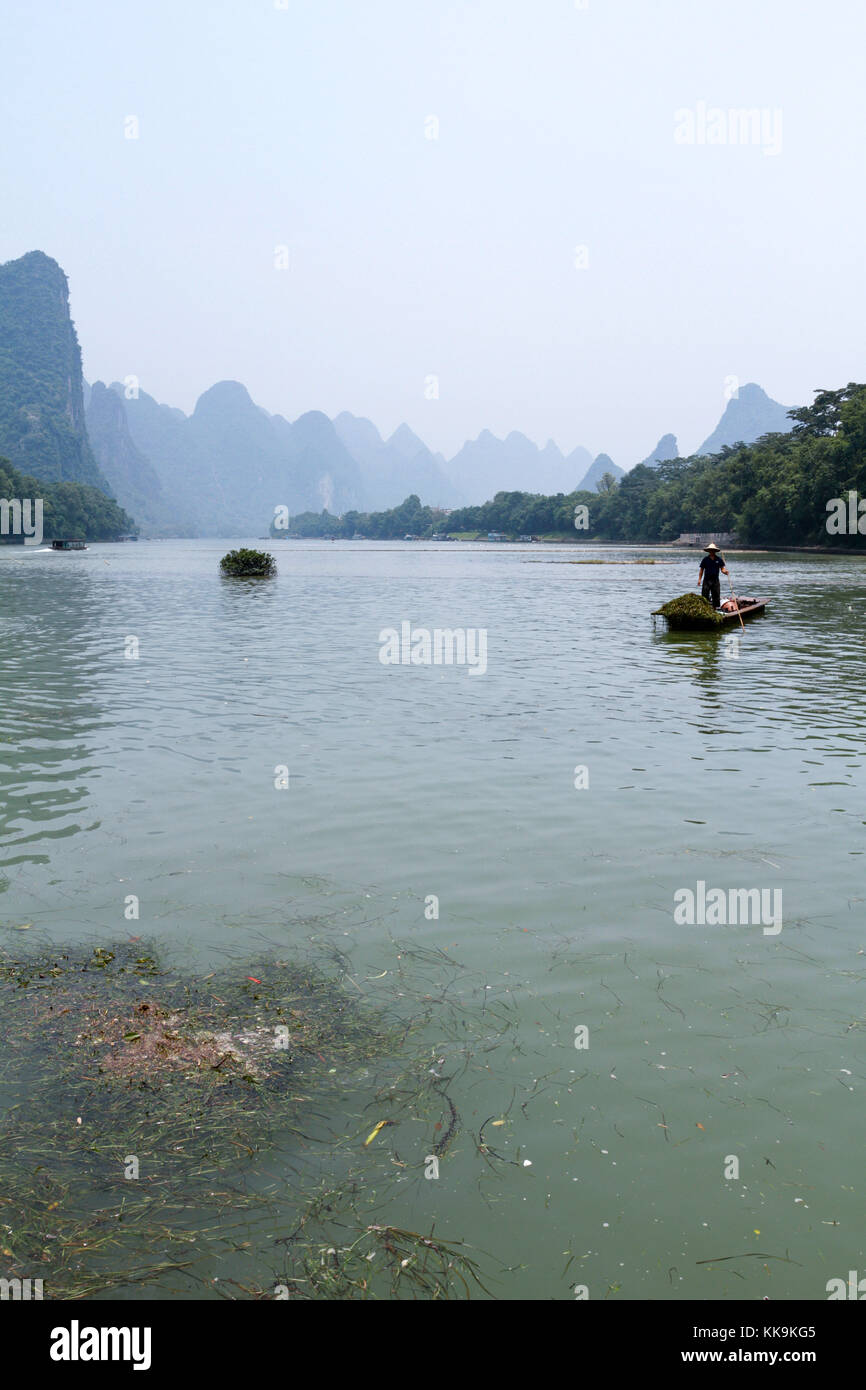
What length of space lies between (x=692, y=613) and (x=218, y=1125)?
89.3 ft

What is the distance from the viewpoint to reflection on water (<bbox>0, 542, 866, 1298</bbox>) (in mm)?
4867

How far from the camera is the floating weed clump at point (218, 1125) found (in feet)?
14.5

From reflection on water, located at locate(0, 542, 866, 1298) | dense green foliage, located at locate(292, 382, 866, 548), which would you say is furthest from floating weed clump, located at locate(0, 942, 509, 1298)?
dense green foliage, located at locate(292, 382, 866, 548)

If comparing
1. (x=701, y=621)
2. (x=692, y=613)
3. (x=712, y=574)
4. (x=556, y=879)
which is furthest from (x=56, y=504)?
(x=556, y=879)

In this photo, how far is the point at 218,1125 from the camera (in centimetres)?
543

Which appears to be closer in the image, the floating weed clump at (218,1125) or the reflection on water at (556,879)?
the floating weed clump at (218,1125)

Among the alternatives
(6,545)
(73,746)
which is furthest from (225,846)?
(6,545)

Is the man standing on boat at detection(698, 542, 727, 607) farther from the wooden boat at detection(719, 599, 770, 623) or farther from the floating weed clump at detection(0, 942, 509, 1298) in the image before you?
the floating weed clump at detection(0, 942, 509, 1298)

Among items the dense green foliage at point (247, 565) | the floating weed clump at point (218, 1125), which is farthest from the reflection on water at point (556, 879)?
the dense green foliage at point (247, 565)

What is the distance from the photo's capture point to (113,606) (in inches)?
1698

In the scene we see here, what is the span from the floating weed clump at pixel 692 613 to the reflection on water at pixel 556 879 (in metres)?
6.82

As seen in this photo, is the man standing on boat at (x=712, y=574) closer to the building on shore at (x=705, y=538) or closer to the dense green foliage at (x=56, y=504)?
the building on shore at (x=705, y=538)

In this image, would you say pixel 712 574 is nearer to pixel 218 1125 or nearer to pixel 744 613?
pixel 744 613
